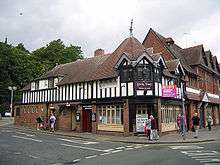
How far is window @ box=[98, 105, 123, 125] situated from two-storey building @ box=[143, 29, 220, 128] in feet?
26.8

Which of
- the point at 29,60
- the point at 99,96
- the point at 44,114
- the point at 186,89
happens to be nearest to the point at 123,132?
the point at 99,96

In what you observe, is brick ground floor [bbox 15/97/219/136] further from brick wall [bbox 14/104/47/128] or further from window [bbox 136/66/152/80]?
window [bbox 136/66/152/80]

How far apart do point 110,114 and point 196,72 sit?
12629 mm

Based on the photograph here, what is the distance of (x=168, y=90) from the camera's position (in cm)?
2681

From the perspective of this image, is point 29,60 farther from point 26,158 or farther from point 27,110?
point 26,158

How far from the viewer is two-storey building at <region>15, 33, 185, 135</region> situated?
25.4 meters

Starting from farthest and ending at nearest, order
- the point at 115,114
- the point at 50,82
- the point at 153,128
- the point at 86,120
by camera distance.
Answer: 1. the point at 50,82
2. the point at 86,120
3. the point at 115,114
4. the point at 153,128

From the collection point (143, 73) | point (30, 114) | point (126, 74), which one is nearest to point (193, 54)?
point (143, 73)

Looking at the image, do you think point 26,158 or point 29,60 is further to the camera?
point 29,60

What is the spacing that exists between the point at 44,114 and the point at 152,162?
24427 millimetres

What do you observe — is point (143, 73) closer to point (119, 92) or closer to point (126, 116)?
point (119, 92)

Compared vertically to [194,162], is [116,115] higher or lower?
higher

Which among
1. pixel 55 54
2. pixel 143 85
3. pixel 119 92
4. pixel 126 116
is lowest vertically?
pixel 126 116

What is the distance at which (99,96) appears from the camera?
28000mm
